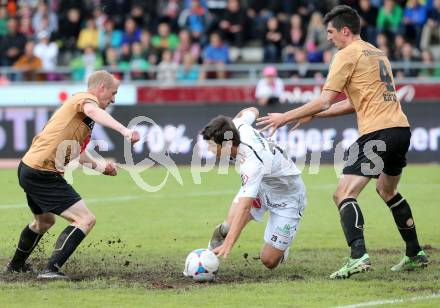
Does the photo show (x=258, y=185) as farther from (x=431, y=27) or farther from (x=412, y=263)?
(x=431, y=27)

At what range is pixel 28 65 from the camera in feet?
81.5

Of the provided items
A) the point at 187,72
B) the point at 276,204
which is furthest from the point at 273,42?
the point at 276,204

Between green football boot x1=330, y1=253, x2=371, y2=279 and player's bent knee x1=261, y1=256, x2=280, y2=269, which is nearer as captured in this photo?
green football boot x1=330, y1=253, x2=371, y2=279

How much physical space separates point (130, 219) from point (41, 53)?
13284 millimetres

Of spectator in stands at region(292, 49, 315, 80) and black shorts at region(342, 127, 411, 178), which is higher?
black shorts at region(342, 127, 411, 178)

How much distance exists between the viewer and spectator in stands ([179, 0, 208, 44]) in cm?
2589

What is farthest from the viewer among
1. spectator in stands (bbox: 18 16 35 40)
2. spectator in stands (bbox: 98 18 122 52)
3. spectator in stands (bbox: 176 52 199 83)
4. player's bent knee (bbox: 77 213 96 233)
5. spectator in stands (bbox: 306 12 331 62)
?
spectator in stands (bbox: 18 16 35 40)

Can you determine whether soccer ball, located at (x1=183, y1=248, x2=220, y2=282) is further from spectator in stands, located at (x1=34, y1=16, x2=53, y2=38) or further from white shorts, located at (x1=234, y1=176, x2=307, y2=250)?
spectator in stands, located at (x1=34, y1=16, x2=53, y2=38)

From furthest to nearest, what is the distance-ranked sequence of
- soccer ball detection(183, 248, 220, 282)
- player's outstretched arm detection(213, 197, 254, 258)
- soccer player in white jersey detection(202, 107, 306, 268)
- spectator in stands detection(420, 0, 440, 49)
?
spectator in stands detection(420, 0, 440, 49), soccer ball detection(183, 248, 220, 282), soccer player in white jersey detection(202, 107, 306, 268), player's outstretched arm detection(213, 197, 254, 258)

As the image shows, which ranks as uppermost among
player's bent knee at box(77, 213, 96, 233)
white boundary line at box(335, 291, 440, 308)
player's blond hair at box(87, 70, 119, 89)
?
player's blond hair at box(87, 70, 119, 89)

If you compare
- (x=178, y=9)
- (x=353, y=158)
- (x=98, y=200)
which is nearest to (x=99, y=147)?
(x=98, y=200)

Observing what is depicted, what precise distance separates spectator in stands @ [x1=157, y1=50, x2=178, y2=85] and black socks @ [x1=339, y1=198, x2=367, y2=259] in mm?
15796

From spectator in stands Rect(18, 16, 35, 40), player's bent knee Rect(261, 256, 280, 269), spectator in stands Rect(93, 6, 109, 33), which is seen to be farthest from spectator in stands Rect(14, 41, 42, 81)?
player's bent knee Rect(261, 256, 280, 269)

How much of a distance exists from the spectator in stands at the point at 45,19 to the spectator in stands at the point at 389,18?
9.04m
